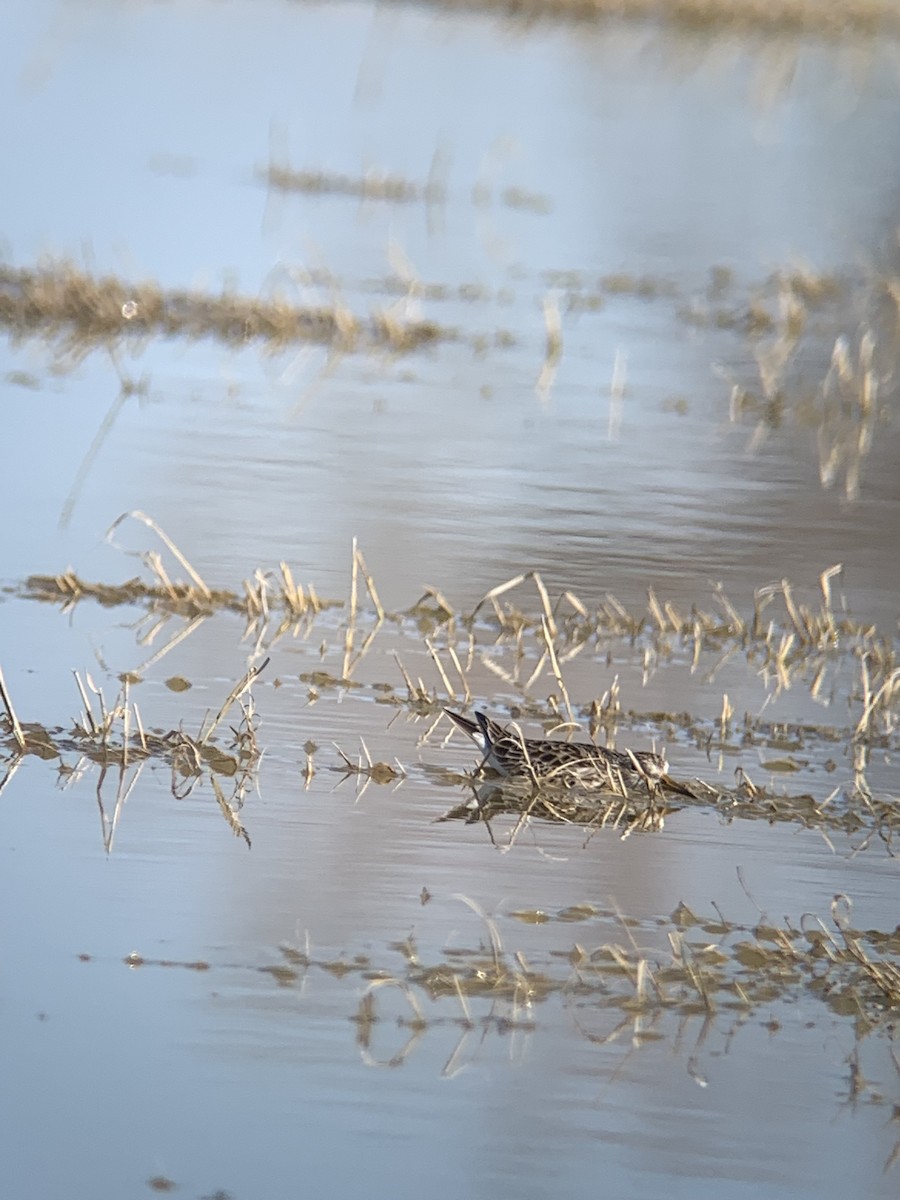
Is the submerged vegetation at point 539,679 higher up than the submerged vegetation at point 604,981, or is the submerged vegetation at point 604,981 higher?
the submerged vegetation at point 604,981

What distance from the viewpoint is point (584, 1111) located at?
193 inches

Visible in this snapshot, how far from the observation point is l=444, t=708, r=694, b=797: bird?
7113 millimetres

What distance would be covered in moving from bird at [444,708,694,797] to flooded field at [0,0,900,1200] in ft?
0.08

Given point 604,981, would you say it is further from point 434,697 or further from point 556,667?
point 434,697

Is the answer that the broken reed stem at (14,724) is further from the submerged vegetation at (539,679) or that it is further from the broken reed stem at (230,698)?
the broken reed stem at (230,698)

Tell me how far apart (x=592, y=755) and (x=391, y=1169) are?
2723mm

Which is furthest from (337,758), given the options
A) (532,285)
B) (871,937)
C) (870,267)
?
(870,267)

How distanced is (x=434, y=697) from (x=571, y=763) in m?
1.28

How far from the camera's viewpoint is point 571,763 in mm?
7117

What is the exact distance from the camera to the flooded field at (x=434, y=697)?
4895 mm

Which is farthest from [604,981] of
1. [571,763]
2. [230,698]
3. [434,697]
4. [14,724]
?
[434,697]

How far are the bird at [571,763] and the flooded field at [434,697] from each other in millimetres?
25

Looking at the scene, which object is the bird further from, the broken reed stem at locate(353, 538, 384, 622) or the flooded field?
the broken reed stem at locate(353, 538, 384, 622)

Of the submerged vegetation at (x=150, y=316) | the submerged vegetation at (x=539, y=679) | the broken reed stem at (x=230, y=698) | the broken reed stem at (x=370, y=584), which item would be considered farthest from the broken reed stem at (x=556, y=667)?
the submerged vegetation at (x=150, y=316)
